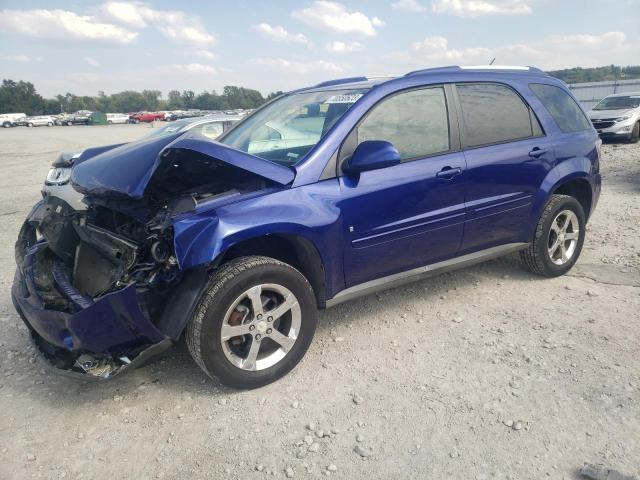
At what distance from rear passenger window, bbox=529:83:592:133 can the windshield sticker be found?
1.76m

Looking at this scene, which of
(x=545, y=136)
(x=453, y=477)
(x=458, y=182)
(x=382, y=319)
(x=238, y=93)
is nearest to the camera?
(x=453, y=477)

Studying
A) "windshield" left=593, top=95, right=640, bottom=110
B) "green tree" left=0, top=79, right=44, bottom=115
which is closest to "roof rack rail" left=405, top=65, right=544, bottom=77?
"windshield" left=593, top=95, right=640, bottom=110

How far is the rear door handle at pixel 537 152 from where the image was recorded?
3.80 m

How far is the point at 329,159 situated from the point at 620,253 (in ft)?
11.7

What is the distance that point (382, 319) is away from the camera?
11.9 ft

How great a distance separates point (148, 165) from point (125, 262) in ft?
1.92

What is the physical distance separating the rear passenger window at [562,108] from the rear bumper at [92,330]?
362 centimetres

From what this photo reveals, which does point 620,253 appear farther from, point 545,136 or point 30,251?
point 30,251

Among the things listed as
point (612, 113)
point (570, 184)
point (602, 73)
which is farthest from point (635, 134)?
point (602, 73)

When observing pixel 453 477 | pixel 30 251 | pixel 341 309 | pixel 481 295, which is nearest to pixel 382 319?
pixel 341 309

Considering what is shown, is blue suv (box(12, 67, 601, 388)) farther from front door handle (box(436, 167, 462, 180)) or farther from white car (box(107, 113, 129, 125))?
white car (box(107, 113, 129, 125))

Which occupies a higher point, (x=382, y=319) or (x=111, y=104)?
(x=111, y=104)

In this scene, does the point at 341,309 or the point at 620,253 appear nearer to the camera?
the point at 341,309

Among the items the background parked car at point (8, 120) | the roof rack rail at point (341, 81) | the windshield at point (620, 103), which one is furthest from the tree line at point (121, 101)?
the roof rack rail at point (341, 81)
